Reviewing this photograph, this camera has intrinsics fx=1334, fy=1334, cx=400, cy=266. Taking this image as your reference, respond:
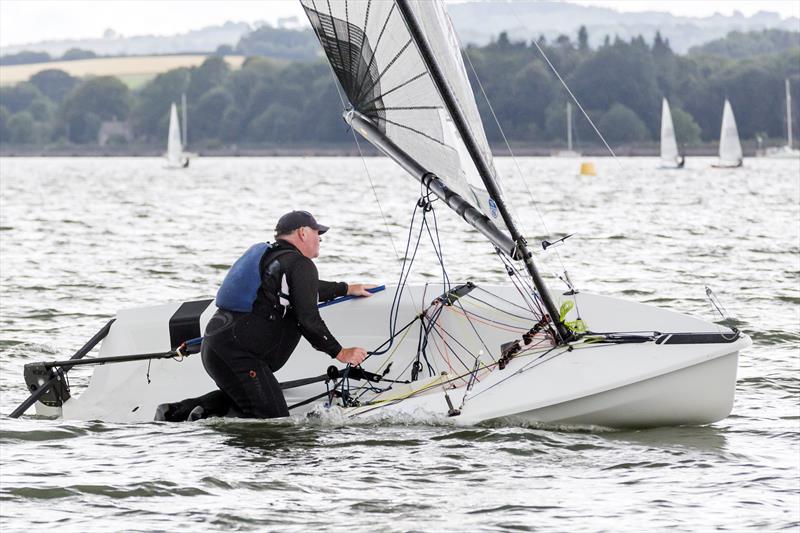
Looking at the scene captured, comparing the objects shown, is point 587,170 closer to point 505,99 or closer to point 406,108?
point 505,99

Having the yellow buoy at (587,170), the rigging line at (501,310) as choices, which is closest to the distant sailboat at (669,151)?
the yellow buoy at (587,170)

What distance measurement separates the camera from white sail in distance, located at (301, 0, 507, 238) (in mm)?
6988

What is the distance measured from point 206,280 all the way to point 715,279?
19.8 ft

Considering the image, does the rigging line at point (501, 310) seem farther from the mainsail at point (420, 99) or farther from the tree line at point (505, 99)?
the tree line at point (505, 99)

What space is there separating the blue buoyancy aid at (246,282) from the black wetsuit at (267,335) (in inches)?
1.1

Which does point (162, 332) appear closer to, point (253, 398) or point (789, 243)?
point (253, 398)

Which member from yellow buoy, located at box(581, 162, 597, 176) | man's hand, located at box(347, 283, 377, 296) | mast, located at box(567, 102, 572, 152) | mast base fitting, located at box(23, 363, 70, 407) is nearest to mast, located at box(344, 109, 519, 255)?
man's hand, located at box(347, 283, 377, 296)

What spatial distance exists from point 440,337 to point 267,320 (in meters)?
1.65

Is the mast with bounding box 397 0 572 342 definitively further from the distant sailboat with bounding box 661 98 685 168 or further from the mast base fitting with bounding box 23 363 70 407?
the distant sailboat with bounding box 661 98 685 168

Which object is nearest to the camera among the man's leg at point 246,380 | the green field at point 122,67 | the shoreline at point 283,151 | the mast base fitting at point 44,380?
the man's leg at point 246,380

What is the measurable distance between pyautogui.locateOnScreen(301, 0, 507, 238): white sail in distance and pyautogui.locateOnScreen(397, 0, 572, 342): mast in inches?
2.7

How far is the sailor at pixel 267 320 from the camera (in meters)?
6.80

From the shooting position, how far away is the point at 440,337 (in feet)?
27.1

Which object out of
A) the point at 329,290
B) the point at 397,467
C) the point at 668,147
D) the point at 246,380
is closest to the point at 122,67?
the point at 668,147
